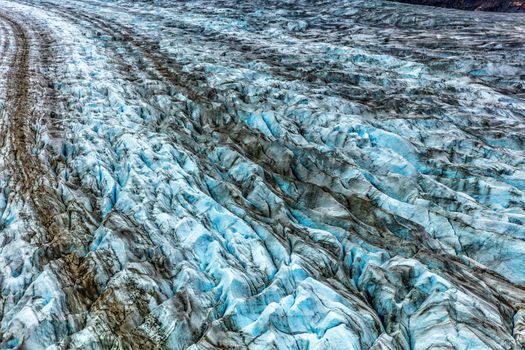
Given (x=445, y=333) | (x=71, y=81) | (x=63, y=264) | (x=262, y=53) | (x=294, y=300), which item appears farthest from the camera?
(x=262, y=53)

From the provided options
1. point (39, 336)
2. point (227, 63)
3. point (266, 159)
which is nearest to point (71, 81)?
point (227, 63)

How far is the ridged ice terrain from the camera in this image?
629 centimetres

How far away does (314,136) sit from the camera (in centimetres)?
1231

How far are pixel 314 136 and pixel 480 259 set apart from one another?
254 inches

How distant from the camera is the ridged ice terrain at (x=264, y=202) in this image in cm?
629

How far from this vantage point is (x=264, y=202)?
9.41 metres

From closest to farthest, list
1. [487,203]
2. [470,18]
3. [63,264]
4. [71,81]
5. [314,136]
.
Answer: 1. [63,264]
2. [487,203]
3. [314,136]
4. [71,81]
5. [470,18]

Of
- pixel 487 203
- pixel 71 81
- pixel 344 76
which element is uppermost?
pixel 344 76

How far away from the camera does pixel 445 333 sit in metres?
5.83

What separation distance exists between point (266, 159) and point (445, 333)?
6902 millimetres

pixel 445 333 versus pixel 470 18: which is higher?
pixel 470 18

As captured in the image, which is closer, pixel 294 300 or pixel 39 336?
pixel 39 336

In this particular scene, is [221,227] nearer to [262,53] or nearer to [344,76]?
[344,76]

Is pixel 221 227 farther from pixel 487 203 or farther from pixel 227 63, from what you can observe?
pixel 227 63
